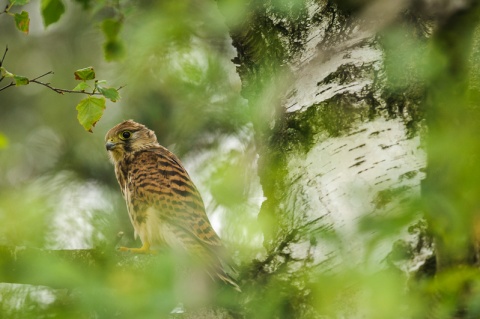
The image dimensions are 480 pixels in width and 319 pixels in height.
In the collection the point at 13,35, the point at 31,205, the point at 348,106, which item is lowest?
the point at 348,106

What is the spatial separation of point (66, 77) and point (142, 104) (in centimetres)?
109

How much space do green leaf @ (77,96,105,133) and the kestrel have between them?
1095mm

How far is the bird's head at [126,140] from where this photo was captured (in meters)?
5.40

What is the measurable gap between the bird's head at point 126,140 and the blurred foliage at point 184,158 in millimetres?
332

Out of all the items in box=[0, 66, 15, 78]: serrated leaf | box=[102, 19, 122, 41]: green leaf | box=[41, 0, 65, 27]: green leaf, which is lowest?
box=[0, 66, 15, 78]: serrated leaf

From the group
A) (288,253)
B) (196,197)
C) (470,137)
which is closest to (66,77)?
(196,197)

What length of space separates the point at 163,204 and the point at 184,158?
104cm

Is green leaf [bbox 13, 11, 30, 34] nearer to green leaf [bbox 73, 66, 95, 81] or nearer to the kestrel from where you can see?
green leaf [bbox 73, 66, 95, 81]

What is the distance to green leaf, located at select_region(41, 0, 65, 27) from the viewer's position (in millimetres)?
3148

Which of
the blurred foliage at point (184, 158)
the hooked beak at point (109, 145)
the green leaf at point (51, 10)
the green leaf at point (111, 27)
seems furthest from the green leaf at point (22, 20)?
the hooked beak at point (109, 145)

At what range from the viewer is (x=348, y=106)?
259 centimetres

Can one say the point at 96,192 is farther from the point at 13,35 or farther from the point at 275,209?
the point at 275,209

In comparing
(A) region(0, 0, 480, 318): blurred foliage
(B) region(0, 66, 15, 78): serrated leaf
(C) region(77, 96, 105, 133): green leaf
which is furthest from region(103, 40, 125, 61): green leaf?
(B) region(0, 66, 15, 78): serrated leaf

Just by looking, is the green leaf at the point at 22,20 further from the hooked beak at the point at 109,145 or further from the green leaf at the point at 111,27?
the hooked beak at the point at 109,145
